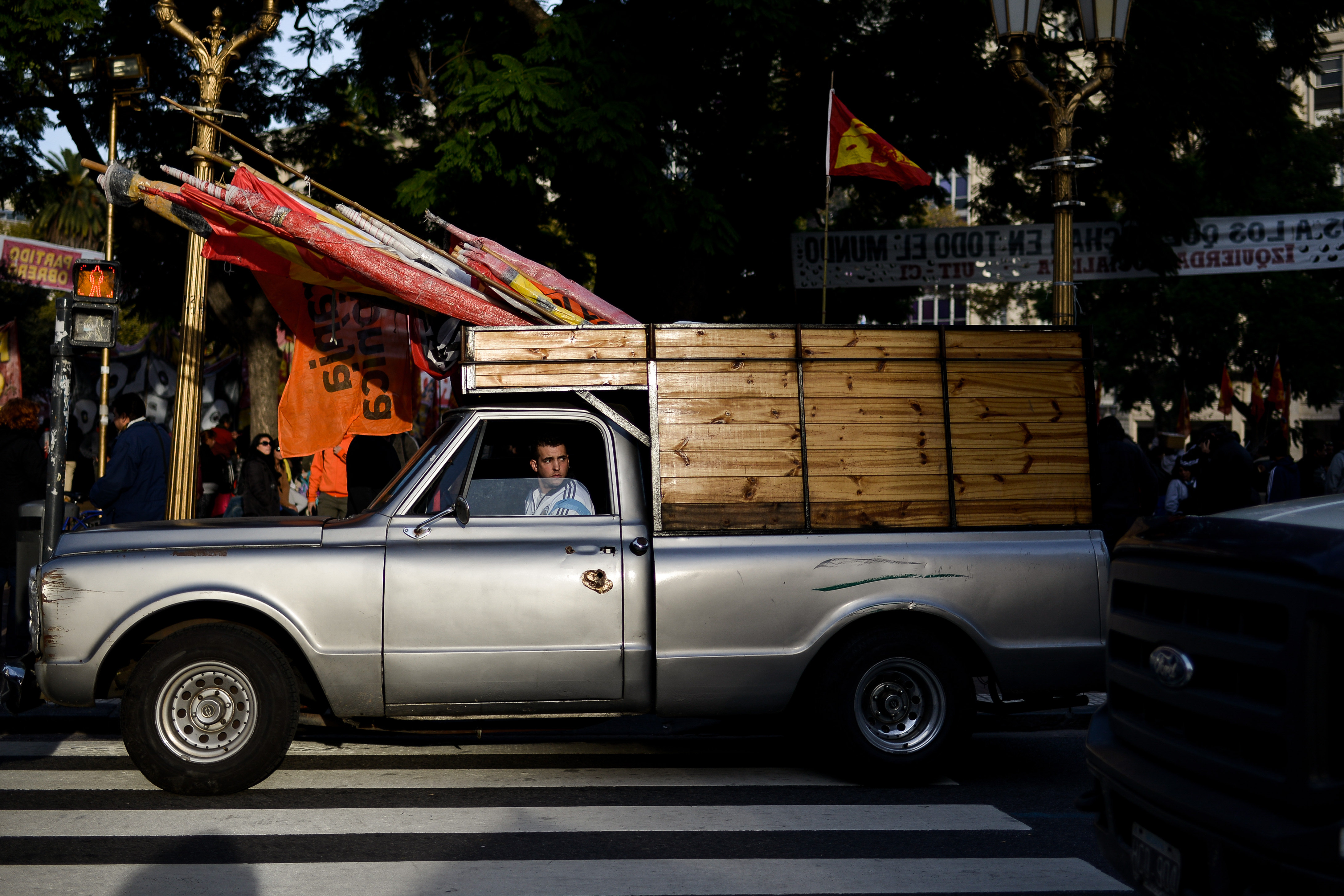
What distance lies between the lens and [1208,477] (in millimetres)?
13445

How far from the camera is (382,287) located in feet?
24.7

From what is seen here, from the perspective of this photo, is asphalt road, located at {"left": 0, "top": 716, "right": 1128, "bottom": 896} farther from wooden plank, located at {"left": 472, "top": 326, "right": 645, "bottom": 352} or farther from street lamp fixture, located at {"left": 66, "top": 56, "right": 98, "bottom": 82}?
street lamp fixture, located at {"left": 66, "top": 56, "right": 98, "bottom": 82}

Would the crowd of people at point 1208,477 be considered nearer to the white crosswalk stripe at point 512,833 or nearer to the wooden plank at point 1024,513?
the wooden plank at point 1024,513

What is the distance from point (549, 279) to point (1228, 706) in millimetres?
5796

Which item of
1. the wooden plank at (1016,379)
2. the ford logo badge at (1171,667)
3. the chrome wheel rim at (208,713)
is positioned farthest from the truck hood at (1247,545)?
the chrome wheel rim at (208,713)

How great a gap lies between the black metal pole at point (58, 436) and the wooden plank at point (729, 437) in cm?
483

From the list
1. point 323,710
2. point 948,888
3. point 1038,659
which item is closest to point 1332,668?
point 948,888

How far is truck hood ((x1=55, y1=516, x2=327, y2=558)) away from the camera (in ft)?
20.1

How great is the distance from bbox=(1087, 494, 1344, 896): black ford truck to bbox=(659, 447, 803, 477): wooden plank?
2.87 meters

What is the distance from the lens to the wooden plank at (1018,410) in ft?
21.8

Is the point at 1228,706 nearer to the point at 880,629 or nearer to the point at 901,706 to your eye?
the point at 880,629

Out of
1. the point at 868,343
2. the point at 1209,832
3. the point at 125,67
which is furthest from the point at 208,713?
the point at 125,67

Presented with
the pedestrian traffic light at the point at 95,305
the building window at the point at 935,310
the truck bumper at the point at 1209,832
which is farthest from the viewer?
the building window at the point at 935,310

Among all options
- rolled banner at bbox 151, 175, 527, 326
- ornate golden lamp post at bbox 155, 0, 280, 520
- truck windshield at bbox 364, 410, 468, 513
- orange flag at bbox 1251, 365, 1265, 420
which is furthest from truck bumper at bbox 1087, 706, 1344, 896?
orange flag at bbox 1251, 365, 1265, 420
